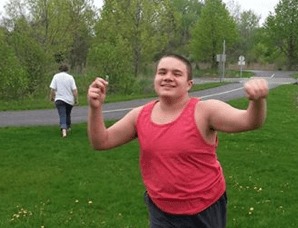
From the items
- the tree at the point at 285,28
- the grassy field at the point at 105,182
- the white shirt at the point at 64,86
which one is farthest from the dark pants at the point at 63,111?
the tree at the point at 285,28

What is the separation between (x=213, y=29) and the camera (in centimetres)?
6675

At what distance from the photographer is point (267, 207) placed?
24.1 ft

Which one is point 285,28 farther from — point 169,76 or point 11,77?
point 169,76

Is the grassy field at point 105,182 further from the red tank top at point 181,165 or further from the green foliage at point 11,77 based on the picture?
the green foliage at point 11,77

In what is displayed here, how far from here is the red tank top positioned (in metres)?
3.14

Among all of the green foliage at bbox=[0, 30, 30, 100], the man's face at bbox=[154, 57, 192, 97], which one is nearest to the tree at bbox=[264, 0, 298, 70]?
the green foliage at bbox=[0, 30, 30, 100]

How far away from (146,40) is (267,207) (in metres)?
38.0

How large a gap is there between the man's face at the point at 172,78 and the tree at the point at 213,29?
210 feet

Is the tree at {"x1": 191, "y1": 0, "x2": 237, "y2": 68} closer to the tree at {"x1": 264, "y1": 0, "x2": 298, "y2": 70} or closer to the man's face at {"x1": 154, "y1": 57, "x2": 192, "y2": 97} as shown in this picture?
the tree at {"x1": 264, "y1": 0, "x2": 298, "y2": 70}

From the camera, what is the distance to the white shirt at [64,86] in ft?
42.2

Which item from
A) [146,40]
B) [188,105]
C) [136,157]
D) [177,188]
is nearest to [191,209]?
[177,188]

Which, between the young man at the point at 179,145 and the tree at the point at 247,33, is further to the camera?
the tree at the point at 247,33

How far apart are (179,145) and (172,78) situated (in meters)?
0.43

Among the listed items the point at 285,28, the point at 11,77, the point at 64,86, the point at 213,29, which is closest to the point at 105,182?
the point at 64,86
